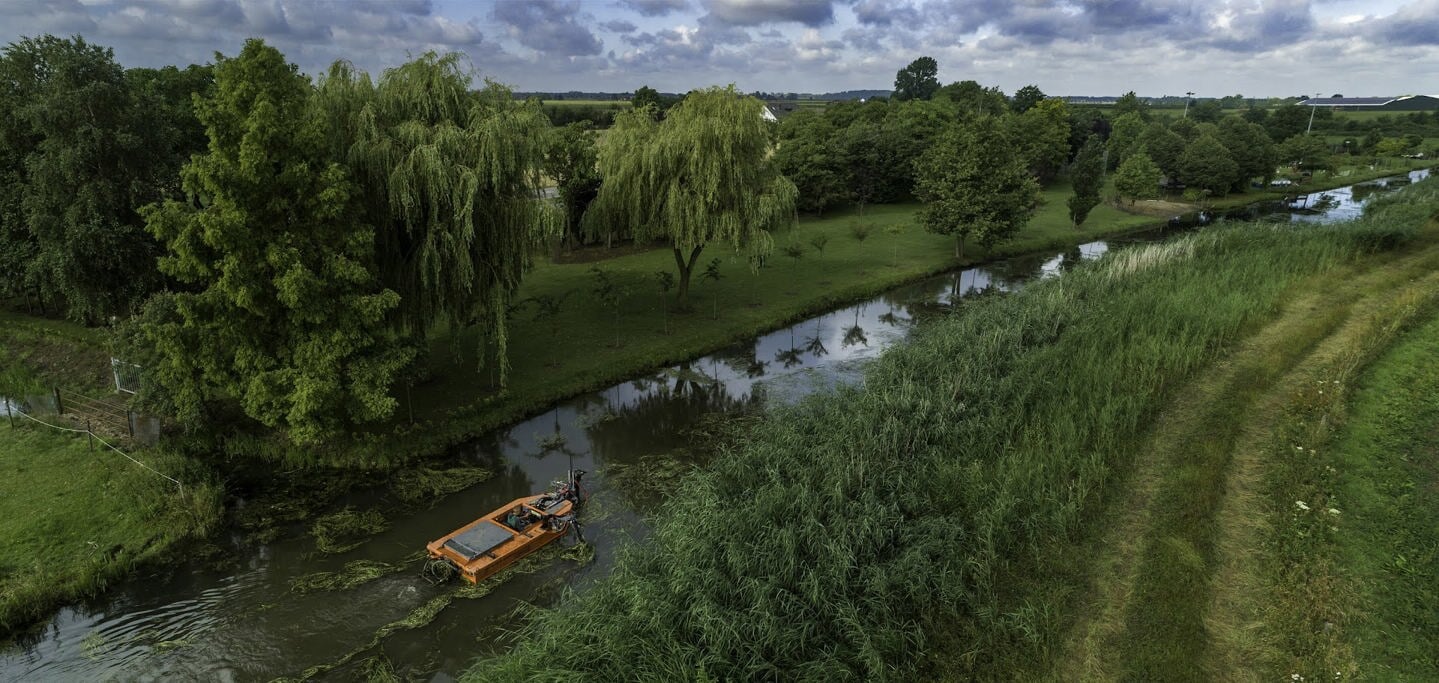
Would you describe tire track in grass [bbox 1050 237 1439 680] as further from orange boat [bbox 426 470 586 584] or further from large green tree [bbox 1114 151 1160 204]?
large green tree [bbox 1114 151 1160 204]

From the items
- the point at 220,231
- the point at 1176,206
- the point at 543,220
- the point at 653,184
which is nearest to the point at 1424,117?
the point at 1176,206

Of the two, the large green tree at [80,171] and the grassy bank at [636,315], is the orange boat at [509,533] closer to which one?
the grassy bank at [636,315]

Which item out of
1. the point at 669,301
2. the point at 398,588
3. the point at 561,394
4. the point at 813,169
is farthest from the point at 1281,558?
the point at 813,169

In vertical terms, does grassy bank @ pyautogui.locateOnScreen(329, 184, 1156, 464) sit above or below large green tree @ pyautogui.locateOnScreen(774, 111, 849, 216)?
below

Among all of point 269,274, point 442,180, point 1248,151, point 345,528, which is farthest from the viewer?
point 1248,151

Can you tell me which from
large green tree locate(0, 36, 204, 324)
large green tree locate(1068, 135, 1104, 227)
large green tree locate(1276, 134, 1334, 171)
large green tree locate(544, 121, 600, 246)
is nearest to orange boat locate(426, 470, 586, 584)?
large green tree locate(0, 36, 204, 324)

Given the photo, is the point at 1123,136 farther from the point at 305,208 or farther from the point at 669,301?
the point at 305,208

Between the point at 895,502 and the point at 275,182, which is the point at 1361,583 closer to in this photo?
the point at 895,502
